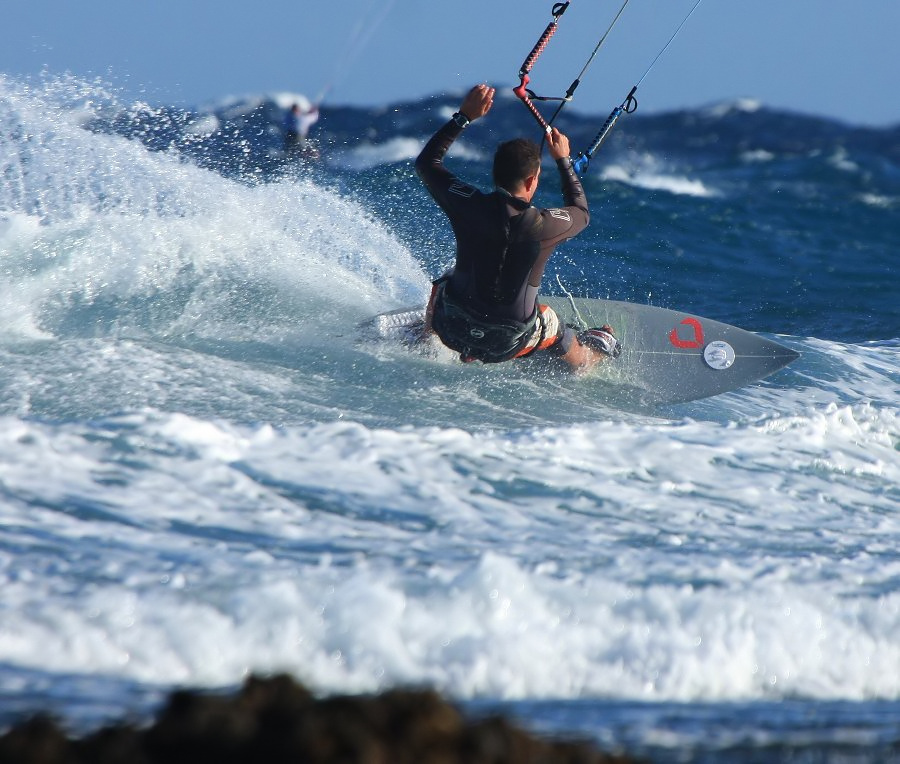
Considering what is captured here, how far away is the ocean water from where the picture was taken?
2.62m

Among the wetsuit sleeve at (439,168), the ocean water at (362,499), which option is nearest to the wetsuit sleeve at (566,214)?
the wetsuit sleeve at (439,168)

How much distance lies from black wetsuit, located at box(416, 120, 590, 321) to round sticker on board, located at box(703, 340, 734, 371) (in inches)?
75.6

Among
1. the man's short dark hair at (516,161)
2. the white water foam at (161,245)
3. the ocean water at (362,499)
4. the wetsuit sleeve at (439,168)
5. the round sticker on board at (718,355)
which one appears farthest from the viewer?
the round sticker on board at (718,355)

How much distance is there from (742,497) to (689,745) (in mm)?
2176

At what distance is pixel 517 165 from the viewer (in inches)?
206

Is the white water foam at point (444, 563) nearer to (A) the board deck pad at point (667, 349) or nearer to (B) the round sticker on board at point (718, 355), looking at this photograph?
(A) the board deck pad at point (667, 349)

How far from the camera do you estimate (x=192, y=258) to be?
696 cm

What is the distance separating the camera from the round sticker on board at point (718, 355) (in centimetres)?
701

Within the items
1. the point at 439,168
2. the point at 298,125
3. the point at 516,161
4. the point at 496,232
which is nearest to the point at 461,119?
the point at 439,168

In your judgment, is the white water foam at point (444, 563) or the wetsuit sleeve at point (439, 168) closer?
the white water foam at point (444, 563)

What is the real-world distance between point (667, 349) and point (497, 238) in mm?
2251

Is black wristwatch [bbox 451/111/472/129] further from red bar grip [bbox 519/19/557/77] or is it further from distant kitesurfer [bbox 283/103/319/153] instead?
distant kitesurfer [bbox 283/103/319/153]

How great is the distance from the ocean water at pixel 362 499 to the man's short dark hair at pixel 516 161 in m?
1.27

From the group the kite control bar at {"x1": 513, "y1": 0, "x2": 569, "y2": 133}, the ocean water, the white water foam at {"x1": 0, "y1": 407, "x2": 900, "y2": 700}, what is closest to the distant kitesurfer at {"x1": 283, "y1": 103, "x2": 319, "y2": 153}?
the ocean water
